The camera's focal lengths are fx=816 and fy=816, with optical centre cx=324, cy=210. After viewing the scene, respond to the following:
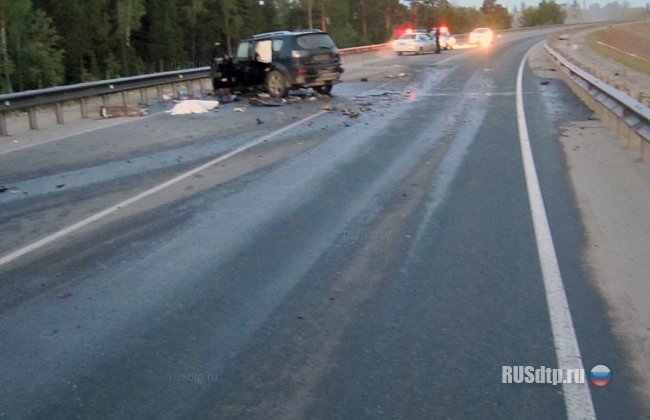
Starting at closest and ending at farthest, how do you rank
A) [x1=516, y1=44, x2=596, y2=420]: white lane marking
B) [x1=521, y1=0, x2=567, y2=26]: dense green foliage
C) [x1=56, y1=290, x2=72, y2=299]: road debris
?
1. [x1=516, y1=44, x2=596, y2=420]: white lane marking
2. [x1=56, y1=290, x2=72, y2=299]: road debris
3. [x1=521, y1=0, x2=567, y2=26]: dense green foliage

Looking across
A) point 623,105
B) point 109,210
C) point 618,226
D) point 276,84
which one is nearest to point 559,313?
point 618,226

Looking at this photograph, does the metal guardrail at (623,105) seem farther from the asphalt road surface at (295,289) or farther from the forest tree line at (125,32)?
the forest tree line at (125,32)

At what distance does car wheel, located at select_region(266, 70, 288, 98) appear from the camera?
900 inches

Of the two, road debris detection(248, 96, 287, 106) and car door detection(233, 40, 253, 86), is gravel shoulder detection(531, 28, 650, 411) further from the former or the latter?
car door detection(233, 40, 253, 86)

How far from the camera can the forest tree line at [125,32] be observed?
1886 inches

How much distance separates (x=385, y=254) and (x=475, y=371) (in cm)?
248

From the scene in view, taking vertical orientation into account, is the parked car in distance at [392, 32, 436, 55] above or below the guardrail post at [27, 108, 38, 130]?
below

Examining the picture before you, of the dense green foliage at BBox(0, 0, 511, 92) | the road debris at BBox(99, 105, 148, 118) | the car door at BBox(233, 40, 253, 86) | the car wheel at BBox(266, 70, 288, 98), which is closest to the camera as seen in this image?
the road debris at BBox(99, 105, 148, 118)

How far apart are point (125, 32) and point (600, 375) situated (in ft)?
206

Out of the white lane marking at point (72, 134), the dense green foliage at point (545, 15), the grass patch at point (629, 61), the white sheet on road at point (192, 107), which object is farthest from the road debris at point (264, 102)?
the dense green foliage at point (545, 15)

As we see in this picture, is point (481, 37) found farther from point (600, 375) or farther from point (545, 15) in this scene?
point (545, 15)

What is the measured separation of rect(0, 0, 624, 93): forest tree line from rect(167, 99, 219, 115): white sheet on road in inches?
897

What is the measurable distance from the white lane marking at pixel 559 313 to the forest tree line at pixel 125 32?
37001 mm

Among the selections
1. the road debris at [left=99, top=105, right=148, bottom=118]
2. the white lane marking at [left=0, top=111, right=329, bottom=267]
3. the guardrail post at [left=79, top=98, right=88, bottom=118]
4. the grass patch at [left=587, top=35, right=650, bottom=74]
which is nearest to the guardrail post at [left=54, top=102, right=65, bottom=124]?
the guardrail post at [left=79, top=98, right=88, bottom=118]
